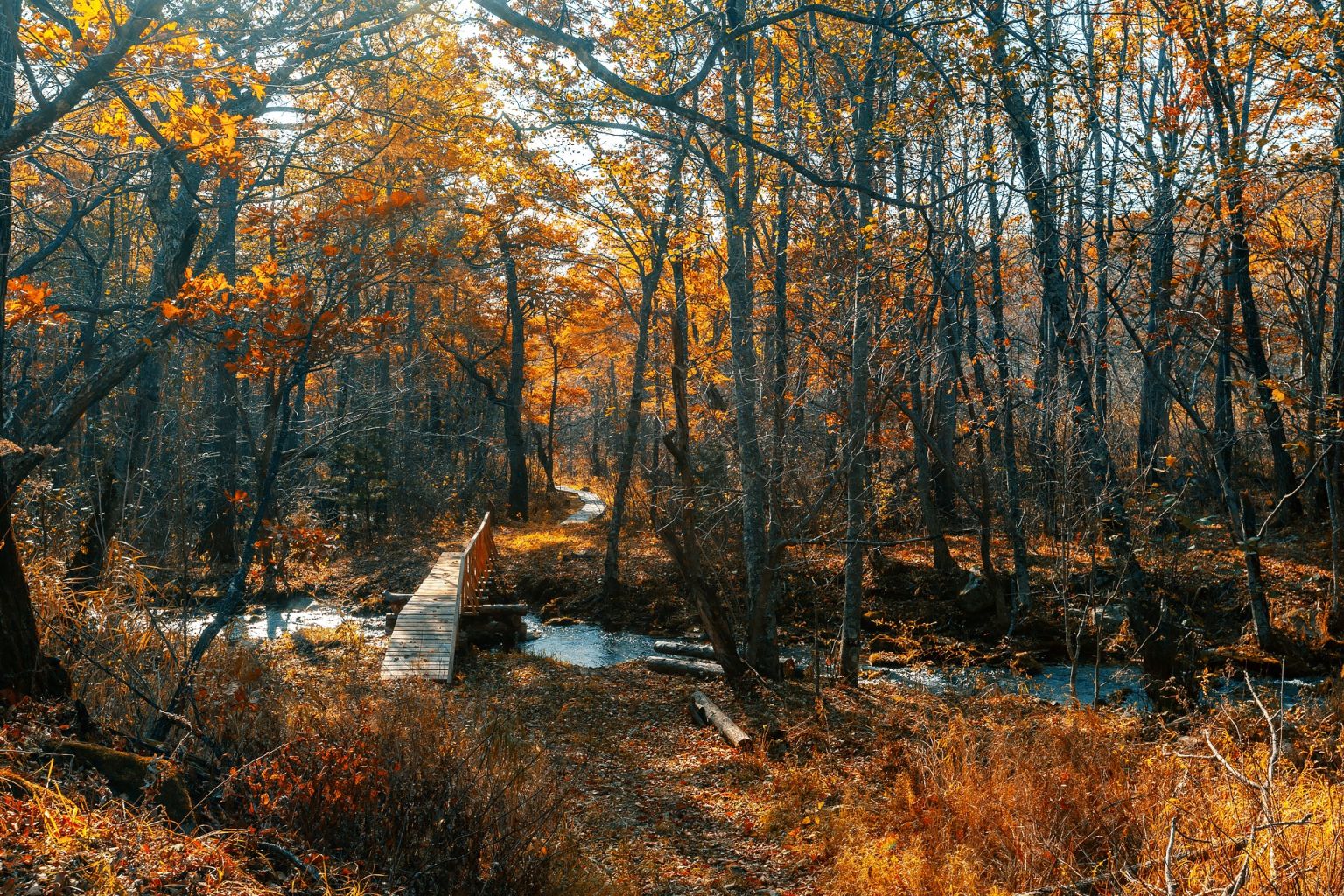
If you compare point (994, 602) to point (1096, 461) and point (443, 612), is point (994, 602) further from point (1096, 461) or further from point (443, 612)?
point (443, 612)

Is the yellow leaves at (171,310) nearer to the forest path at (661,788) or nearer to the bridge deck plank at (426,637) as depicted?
the forest path at (661,788)

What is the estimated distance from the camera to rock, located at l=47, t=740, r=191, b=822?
12.6 feet

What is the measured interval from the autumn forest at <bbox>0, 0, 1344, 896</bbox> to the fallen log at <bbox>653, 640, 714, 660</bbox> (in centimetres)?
22

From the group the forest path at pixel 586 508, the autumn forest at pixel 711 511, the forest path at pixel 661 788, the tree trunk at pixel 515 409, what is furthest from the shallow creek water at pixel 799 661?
the forest path at pixel 586 508

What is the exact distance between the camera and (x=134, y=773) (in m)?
3.96

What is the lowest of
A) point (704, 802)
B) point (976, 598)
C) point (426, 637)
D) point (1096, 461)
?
point (704, 802)

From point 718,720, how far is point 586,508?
707 inches

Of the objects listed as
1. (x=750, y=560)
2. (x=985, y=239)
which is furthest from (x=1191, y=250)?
(x=750, y=560)

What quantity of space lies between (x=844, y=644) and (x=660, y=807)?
3782 mm

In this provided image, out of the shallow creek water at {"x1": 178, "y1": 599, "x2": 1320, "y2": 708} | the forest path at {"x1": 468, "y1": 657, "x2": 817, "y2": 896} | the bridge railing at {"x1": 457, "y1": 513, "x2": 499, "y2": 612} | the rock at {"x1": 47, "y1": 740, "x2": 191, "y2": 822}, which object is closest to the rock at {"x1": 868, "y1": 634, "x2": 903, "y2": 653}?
the shallow creek water at {"x1": 178, "y1": 599, "x2": 1320, "y2": 708}

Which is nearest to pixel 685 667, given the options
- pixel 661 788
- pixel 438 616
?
pixel 438 616

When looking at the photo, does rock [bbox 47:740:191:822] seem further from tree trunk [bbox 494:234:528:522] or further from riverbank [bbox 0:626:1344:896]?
tree trunk [bbox 494:234:528:522]

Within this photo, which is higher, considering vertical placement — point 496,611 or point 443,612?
point 443,612

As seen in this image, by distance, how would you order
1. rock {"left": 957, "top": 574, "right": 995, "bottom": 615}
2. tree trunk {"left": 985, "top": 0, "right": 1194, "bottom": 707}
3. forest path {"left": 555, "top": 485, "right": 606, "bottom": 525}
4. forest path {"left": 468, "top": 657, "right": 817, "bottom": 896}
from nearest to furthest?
forest path {"left": 468, "top": 657, "right": 817, "bottom": 896}, tree trunk {"left": 985, "top": 0, "right": 1194, "bottom": 707}, rock {"left": 957, "top": 574, "right": 995, "bottom": 615}, forest path {"left": 555, "top": 485, "right": 606, "bottom": 525}
